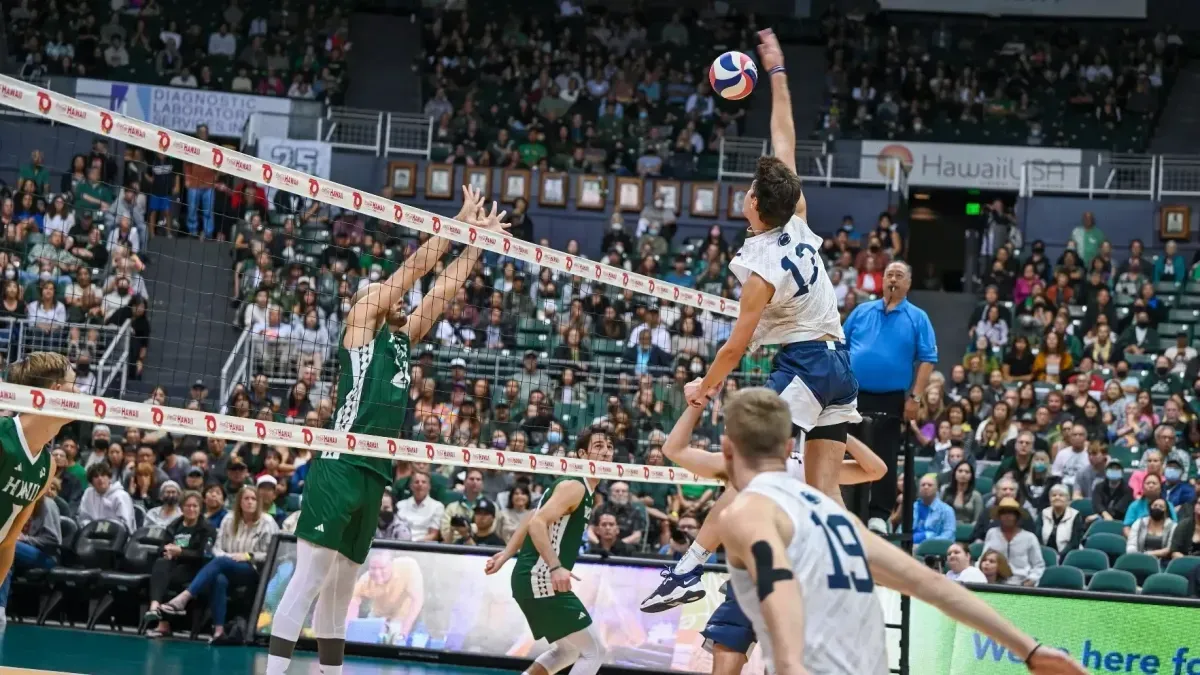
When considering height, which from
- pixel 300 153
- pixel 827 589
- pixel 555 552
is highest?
pixel 300 153

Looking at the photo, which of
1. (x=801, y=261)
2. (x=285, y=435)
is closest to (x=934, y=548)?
(x=801, y=261)

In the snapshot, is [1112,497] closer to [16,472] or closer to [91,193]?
[16,472]

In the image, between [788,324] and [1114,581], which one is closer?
[788,324]

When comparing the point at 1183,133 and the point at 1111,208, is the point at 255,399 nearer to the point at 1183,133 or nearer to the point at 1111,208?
the point at 1111,208

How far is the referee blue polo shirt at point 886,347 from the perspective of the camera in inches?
383

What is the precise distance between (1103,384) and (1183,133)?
12.8 meters

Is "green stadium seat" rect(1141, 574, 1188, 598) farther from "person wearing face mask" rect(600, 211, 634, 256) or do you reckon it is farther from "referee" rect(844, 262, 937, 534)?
"person wearing face mask" rect(600, 211, 634, 256)

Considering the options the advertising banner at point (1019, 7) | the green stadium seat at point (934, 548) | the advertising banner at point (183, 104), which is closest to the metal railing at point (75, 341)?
the green stadium seat at point (934, 548)

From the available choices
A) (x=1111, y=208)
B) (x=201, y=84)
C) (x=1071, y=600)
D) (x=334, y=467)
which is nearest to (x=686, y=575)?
(x=334, y=467)

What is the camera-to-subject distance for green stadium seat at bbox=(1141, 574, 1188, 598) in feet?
42.3

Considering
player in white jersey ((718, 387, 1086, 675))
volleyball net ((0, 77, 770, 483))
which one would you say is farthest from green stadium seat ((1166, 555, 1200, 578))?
player in white jersey ((718, 387, 1086, 675))

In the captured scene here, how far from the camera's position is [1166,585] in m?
12.9

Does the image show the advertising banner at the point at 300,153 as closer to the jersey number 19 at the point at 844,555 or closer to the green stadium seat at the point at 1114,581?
the green stadium seat at the point at 1114,581

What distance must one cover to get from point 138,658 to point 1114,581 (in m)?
8.81
